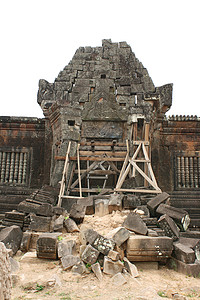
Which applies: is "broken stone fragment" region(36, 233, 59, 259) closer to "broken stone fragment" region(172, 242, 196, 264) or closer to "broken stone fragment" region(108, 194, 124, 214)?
"broken stone fragment" region(108, 194, 124, 214)

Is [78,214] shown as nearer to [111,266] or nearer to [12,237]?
[12,237]

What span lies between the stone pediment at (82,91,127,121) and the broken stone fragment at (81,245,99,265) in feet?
15.8

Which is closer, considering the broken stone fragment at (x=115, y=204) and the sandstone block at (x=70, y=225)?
the sandstone block at (x=70, y=225)

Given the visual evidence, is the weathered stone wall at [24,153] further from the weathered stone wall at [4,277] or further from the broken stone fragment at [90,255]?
the weathered stone wall at [4,277]

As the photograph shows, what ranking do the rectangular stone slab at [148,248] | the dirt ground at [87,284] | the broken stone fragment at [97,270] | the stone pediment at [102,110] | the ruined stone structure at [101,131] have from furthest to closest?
1. the stone pediment at [102,110]
2. the ruined stone structure at [101,131]
3. the rectangular stone slab at [148,248]
4. the broken stone fragment at [97,270]
5. the dirt ground at [87,284]

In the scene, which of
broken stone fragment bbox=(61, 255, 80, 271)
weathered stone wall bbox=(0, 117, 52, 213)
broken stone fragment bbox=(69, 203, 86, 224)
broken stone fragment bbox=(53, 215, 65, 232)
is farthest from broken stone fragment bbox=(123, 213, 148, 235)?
weathered stone wall bbox=(0, 117, 52, 213)

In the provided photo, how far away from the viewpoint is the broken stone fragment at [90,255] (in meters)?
4.03

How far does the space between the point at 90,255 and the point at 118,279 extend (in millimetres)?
580

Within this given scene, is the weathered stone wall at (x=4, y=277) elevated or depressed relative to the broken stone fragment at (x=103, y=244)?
elevated

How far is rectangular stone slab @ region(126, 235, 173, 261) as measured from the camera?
432 centimetres

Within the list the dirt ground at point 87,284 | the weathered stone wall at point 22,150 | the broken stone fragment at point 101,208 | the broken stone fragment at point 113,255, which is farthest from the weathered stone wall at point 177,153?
the broken stone fragment at point 113,255

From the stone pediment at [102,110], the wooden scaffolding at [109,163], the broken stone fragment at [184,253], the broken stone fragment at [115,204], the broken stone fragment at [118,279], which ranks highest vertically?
the stone pediment at [102,110]

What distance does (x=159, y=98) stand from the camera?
834cm

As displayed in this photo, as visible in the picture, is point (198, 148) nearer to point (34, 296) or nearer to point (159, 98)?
point (159, 98)
